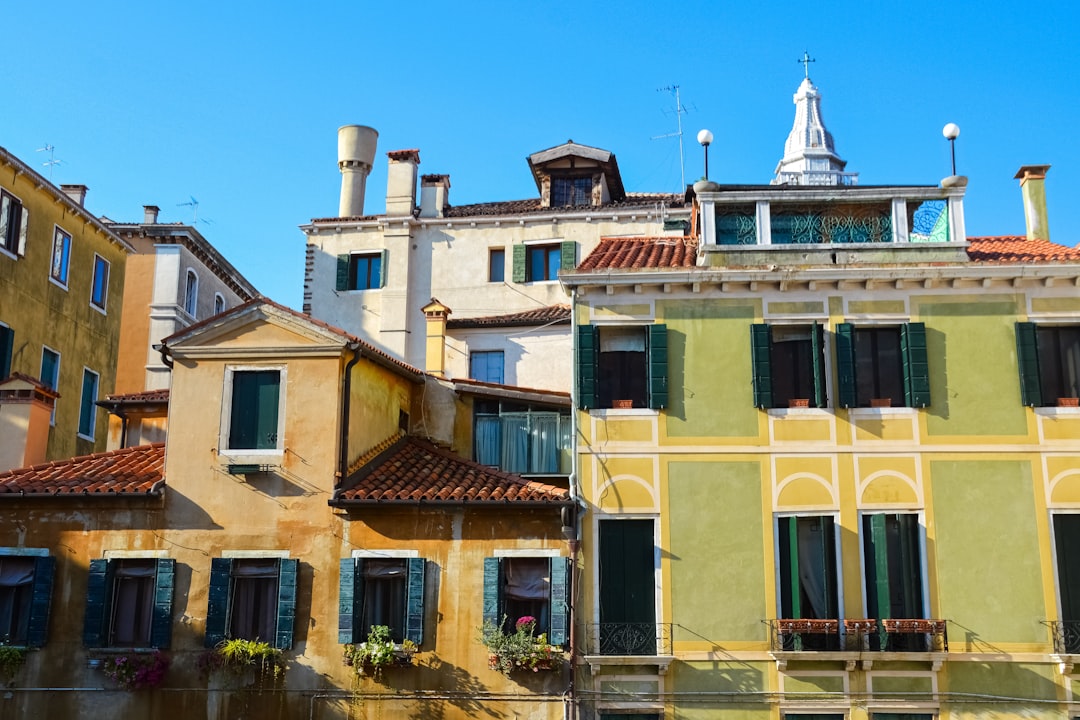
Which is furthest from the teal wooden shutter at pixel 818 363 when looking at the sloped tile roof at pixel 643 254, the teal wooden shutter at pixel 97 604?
the teal wooden shutter at pixel 97 604

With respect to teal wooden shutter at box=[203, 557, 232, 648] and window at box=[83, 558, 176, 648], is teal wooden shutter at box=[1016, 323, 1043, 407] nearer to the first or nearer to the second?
teal wooden shutter at box=[203, 557, 232, 648]

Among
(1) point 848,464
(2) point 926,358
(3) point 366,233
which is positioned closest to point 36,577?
(1) point 848,464

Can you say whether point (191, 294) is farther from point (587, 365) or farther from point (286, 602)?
point (587, 365)

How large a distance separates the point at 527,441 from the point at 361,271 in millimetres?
17571

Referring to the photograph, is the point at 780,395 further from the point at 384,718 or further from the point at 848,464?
the point at 384,718

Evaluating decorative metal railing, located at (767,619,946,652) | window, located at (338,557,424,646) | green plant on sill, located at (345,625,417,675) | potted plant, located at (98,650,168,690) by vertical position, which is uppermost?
window, located at (338,557,424,646)

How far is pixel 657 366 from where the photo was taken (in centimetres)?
2147

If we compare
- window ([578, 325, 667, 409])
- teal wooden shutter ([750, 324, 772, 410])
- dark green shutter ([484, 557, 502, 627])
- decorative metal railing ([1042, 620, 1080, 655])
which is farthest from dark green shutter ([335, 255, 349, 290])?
decorative metal railing ([1042, 620, 1080, 655])

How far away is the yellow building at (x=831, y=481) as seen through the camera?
20062 millimetres

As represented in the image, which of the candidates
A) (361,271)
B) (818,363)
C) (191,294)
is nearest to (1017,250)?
(818,363)

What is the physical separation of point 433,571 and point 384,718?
97.1 inches

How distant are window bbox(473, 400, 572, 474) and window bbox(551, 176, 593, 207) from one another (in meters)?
16.3

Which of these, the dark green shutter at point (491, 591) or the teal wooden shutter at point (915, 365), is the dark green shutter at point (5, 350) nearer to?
the dark green shutter at point (491, 591)

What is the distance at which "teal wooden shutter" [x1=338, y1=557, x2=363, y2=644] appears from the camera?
20578 mm
